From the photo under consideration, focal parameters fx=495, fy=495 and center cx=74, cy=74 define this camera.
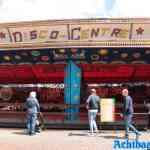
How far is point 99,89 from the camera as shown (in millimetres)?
27359

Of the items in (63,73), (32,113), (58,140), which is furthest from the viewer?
(63,73)

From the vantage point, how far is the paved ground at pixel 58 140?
1510 centimetres

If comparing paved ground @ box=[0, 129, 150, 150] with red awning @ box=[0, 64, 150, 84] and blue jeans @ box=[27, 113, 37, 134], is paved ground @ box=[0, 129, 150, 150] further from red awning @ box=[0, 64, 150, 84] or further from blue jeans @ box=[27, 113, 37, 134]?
red awning @ box=[0, 64, 150, 84]

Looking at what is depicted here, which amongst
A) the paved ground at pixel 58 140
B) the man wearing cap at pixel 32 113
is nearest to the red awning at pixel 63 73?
the paved ground at pixel 58 140

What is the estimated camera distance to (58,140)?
1692 cm

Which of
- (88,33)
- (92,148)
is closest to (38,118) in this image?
(88,33)

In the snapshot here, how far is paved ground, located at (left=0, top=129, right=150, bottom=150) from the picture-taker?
15102 millimetres

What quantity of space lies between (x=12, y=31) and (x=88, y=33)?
3410mm

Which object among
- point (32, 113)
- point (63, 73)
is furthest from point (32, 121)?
point (63, 73)

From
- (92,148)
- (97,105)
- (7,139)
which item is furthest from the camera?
(97,105)

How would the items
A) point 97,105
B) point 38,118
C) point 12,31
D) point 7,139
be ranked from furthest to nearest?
point 12,31 < point 38,118 < point 97,105 < point 7,139

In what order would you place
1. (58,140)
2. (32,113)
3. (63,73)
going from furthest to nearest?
1. (63,73)
2. (32,113)
3. (58,140)

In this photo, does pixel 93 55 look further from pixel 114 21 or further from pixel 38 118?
pixel 38 118

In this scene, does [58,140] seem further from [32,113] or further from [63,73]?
[63,73]
